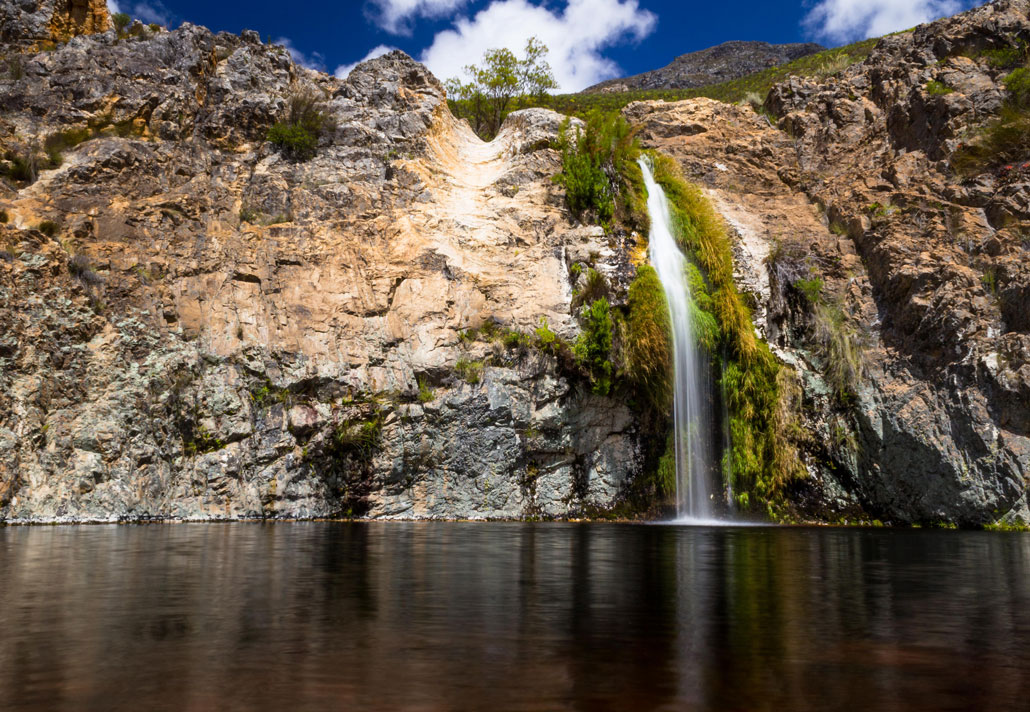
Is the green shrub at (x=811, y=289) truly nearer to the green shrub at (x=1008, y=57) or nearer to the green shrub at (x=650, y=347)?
the green shrub at (x=650, y=347)

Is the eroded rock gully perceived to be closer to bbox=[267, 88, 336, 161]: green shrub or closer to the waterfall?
bbox=[267, 88, 336, 161]: green shrub

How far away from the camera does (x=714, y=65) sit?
8200 cm

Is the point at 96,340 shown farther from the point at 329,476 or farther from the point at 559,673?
the point at 559,673

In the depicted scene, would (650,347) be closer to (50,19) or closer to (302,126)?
(302,126)

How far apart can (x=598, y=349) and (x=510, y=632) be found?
538 inches

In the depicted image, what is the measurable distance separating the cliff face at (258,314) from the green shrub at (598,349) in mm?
519

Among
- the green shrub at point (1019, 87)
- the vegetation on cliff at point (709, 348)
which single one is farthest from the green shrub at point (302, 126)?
the green shrub at point (1019, 87)

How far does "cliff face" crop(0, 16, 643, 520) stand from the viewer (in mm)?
15453

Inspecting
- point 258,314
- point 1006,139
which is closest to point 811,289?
point 1006,139

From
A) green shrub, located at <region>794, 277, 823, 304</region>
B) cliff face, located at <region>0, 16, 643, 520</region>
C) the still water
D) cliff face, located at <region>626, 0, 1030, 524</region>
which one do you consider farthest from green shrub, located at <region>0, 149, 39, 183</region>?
green shrub, located at <region>794, 277, 823, 304</region>

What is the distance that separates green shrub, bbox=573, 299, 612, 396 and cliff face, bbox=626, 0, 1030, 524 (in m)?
4.17

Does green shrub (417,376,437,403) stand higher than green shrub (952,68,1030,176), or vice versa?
green shrub (952,68,1030,176)

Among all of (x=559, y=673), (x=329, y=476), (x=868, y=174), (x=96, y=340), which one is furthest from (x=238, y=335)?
(x=868, y=174)

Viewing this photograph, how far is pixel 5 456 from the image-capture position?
14070 mm
